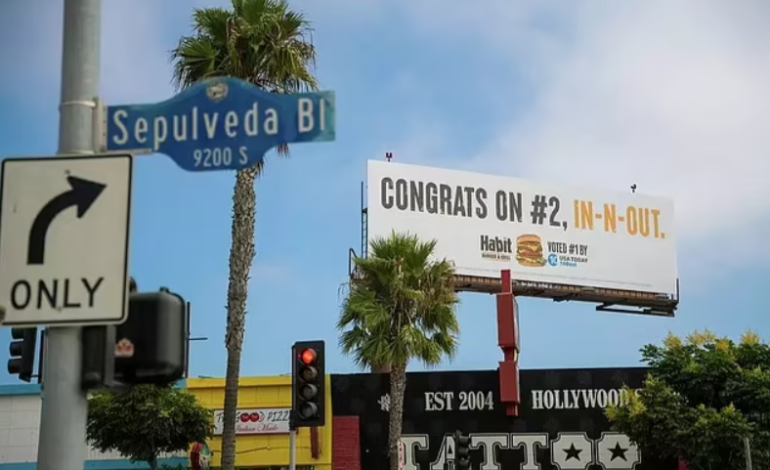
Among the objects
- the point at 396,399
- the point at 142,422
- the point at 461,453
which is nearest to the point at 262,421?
the point at 142,422

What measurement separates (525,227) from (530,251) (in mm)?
873

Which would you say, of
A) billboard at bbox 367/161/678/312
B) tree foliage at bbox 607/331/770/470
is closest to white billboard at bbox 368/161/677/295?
billboard at bbox 367/161/678/312

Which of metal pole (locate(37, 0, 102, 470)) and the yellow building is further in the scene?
the yellow building

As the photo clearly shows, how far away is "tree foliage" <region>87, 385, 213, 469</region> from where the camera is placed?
84.0 ft

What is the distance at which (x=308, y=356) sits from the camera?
15969 millimetres

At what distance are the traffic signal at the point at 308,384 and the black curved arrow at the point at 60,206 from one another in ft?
36.9

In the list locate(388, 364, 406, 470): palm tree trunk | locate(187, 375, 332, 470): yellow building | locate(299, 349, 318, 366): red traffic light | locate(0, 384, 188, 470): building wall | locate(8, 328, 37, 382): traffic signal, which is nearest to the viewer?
locate(8, 328, 37, 382): traffic signal

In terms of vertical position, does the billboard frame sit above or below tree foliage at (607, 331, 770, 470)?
above

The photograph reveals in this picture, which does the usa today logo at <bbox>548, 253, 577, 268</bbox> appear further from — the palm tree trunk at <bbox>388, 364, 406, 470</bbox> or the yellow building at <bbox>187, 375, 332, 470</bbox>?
the palm tree trunk at <bbox>388, 364, 406, 470</bbox>

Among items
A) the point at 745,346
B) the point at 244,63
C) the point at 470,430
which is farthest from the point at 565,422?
the point at 244,63

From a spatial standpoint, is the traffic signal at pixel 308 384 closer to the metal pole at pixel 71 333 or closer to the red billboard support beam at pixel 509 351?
the metal pole at pixel 71 333

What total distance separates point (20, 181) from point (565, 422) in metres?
25.8

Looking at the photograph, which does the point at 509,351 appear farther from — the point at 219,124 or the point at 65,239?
the point at 65,239

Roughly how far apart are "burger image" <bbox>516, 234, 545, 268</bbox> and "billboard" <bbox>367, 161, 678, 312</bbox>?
3 centimetres
